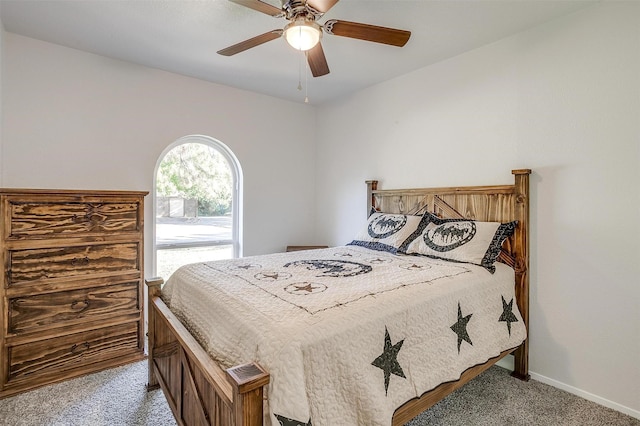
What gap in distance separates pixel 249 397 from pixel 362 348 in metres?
0.48

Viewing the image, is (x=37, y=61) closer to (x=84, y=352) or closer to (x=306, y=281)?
(x=84, y=352)

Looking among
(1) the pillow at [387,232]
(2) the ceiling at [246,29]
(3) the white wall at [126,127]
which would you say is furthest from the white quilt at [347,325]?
(2) the ceiling at [246,29]

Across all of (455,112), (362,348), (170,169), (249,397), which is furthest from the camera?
(170,169)

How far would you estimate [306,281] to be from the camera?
172cm

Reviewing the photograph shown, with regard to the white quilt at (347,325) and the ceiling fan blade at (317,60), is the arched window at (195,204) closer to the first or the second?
the white quilt at (347,325)

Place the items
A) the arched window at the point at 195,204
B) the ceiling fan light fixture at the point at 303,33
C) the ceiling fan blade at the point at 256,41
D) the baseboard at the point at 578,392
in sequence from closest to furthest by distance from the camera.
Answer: the ceiling fan light fixture at the point at 303,33
the ceiling fan blade at the point at 256,41
the baseboard at the point at 578,392
the arched window at the point at 195,204

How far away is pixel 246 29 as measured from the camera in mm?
2322

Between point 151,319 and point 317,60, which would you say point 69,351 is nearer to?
point 151,319

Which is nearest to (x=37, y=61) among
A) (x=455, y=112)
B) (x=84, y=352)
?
(x=84, y=352)

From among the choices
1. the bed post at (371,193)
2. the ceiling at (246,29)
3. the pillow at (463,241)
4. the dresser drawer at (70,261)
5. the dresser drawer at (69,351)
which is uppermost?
the ceiling at (246,29)

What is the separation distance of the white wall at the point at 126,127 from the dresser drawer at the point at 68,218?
0.56m

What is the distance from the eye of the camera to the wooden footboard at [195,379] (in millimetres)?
971

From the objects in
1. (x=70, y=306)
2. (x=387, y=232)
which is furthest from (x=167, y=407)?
(x=387, y=232)

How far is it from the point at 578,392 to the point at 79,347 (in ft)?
11.2
